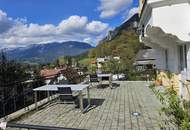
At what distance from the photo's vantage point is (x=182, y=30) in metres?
9.52

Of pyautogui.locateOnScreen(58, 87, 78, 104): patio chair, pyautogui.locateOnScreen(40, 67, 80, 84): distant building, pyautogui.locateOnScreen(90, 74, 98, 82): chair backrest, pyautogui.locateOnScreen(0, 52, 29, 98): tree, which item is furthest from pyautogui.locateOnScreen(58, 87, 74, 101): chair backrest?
pyautogui.locateOnScreen(90, 74, 98, 82): chair backrest

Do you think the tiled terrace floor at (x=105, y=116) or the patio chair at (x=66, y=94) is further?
the patio chair at (x=66, y=94)

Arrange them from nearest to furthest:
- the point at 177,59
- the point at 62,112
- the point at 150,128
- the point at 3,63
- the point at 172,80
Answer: the point at 150,128 < the point at 62,112 < the point at 177,59 < the point at 172,80 < the point at 3,63

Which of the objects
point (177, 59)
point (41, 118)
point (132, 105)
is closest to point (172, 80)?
point (177, 59)

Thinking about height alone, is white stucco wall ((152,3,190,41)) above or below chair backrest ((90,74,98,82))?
above

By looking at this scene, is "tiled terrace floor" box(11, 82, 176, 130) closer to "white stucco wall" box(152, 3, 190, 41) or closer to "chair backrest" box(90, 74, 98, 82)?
"white stucco wall" box(152, 3, 190, 41)

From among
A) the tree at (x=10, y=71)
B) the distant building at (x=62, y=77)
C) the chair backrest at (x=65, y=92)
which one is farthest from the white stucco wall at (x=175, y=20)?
the tree at (x=10, y=71)

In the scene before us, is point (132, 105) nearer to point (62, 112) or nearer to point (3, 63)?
point (62, 112)

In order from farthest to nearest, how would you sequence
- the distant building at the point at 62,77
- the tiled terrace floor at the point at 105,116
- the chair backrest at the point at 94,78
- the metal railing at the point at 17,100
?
the chair backrest at the point at 94,78, the distant building at the point at 62,77, the metal railing at the point at 17,100, the tiled terrace floor at the point at 105,116

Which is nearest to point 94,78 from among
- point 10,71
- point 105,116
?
point 10,71

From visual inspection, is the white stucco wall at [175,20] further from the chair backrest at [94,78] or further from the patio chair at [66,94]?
the chair backrest at [94,78]

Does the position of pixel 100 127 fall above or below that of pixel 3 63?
below

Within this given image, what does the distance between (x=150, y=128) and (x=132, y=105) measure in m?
3.26

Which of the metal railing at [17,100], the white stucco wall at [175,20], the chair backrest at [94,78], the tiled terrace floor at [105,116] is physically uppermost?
the white stucco wall at [175,20]
